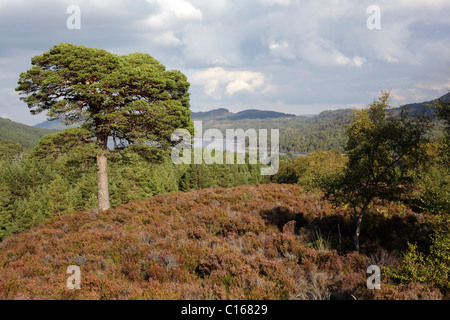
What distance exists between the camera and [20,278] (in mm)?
5281

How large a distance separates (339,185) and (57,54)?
498 inches

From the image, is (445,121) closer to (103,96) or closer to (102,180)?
(103,96)

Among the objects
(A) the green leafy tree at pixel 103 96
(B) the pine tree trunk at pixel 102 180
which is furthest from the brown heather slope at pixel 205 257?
(A) the green leafy tree at pixel 103 96

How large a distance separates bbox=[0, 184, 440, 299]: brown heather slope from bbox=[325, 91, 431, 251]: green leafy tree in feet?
5.07

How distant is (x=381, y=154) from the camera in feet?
19.5

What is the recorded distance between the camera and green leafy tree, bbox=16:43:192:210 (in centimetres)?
1057

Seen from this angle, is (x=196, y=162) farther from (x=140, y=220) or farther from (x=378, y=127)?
(x=378, y=127)

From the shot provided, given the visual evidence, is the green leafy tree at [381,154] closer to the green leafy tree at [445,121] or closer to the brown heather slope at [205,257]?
the green leafy tree at [445,121]

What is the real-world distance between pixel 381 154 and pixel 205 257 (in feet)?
16.7

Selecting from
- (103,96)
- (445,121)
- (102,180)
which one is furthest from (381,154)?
(102,180)

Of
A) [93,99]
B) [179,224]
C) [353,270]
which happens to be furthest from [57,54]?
[353,270]

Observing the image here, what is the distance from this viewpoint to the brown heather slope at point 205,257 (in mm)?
4398

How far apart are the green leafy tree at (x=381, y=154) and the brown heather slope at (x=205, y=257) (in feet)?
5.07

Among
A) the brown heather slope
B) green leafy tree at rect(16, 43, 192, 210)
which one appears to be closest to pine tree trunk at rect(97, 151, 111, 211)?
green leafy tree at rect(16, 43, 192, 210)
